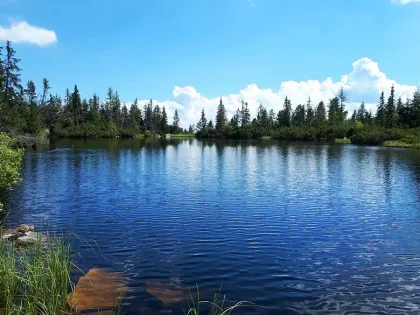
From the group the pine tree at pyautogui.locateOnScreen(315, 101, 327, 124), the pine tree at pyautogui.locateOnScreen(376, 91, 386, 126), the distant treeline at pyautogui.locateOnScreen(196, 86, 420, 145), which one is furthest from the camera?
the pine tree at pyautogui.locateOnScreen(315, 101, 327, 124)

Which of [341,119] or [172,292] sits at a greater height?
[341,119]

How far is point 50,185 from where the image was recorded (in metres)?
34.6

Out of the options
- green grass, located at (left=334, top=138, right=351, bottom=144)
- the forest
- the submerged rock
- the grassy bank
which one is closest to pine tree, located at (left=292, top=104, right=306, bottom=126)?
the forest

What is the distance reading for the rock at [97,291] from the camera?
10930mm

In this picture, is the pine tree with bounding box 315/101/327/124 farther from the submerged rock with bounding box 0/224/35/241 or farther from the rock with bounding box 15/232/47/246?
the rock with bounding box 15/232/47/246

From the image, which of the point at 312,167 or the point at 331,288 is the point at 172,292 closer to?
the point at 331,288

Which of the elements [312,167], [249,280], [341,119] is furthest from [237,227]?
[341,119]

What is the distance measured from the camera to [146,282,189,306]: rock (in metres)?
11.8

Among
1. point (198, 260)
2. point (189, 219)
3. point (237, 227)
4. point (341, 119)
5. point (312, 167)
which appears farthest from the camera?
point (341, 119)

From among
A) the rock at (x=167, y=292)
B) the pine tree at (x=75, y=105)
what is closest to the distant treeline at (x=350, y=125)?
the pine tree at (x=75, y=105)

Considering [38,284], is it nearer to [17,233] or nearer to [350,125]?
[17,233]

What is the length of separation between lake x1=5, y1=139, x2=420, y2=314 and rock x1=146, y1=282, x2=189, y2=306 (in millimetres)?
245

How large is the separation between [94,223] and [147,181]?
55.3 ft

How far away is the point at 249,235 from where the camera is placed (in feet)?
63.7
